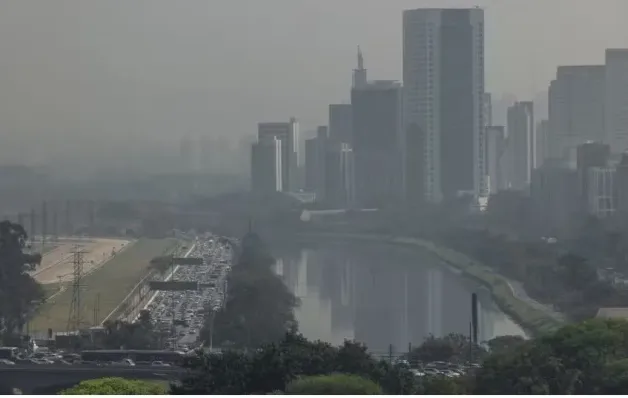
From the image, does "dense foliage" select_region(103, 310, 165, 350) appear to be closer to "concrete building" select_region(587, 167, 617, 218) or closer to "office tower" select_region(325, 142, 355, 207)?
"office tower" select_region(325, 142, 355, 207)

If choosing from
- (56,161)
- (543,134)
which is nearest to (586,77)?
(543,134)

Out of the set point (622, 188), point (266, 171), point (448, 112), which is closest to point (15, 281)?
point (266, 171)

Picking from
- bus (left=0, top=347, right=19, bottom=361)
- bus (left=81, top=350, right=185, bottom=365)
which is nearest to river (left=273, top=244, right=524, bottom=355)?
bus (left=81, top=350, right=185, bottom=365)

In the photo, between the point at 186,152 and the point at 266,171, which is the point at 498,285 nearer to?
the point at 266,171

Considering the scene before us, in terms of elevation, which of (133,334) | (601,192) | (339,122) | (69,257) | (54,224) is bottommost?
(133,334)

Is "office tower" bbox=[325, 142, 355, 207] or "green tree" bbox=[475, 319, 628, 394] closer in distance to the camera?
"green tree" bbox=[475, 319, 628, 394]

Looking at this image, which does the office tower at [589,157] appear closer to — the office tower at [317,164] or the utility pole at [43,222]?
the office tower at [317,164]

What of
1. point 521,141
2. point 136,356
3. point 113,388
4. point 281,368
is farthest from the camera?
point 521,141
